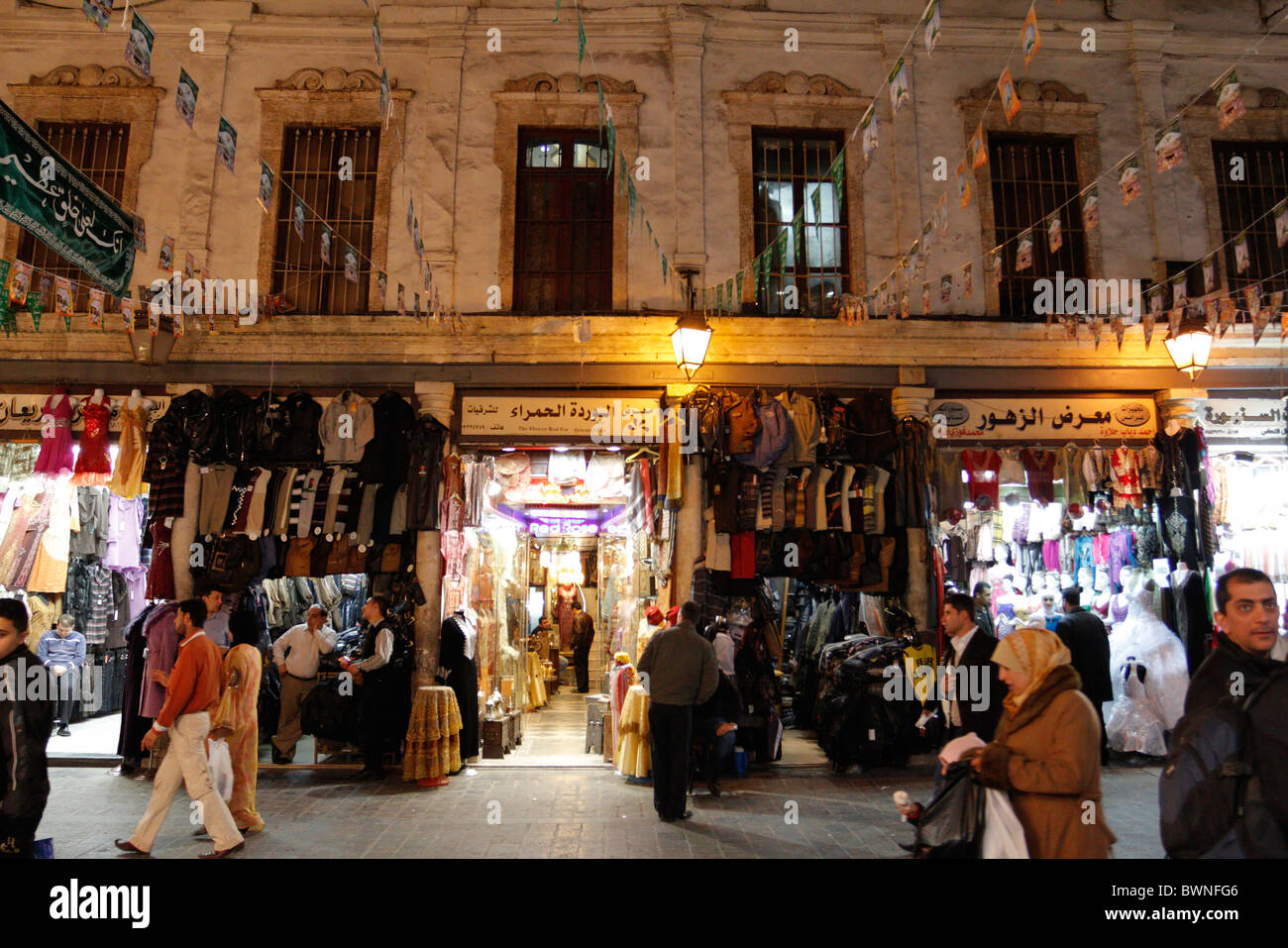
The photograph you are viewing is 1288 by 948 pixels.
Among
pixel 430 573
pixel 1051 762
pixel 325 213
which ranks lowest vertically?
pixel 1051 762

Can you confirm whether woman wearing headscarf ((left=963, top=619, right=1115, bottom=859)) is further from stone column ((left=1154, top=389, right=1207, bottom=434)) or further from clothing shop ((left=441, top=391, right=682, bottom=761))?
stone column ((left=1154, top=389, right=1207, bottom=434))

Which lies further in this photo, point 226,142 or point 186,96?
point 226,142

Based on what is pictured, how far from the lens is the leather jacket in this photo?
4074 millimetres

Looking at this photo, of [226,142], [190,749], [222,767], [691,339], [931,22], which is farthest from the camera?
[691,339]

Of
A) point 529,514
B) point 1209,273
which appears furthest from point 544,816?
point 1209,273

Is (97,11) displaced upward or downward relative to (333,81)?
downward

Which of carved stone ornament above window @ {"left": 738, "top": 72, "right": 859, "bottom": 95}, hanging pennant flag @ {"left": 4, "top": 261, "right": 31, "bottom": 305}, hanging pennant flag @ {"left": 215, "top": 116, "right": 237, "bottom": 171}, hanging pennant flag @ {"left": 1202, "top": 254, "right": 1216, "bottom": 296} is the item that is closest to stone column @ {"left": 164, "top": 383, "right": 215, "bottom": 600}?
hanging pennant flag @ {"left": 4, "top": 261, "right": 31, "bottom": 305}

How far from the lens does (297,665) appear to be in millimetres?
9352

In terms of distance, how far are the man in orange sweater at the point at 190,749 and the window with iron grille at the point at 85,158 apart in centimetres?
702

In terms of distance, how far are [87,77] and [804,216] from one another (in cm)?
1002

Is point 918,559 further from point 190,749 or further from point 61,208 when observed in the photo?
point 61,208

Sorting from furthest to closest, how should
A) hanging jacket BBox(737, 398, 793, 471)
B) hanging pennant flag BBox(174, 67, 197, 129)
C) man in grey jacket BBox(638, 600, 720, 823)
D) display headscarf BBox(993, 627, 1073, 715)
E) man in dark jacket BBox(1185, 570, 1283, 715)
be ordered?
hanging jacket BBox(737, 398, 793, 471) → man in grey jacket BBox(638, 600, 720, 823) → hanging pennant flag BBox(174, 67, 197, 129) → display headscarf BBox(993, 627, 1073, 715) → man in dark jacket BBox(1185, 570, 1283, 715)

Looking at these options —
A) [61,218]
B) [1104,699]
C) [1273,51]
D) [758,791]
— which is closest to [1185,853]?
[758,791]

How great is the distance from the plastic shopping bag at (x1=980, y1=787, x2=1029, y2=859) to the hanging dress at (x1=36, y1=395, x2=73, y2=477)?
35.9 feet
